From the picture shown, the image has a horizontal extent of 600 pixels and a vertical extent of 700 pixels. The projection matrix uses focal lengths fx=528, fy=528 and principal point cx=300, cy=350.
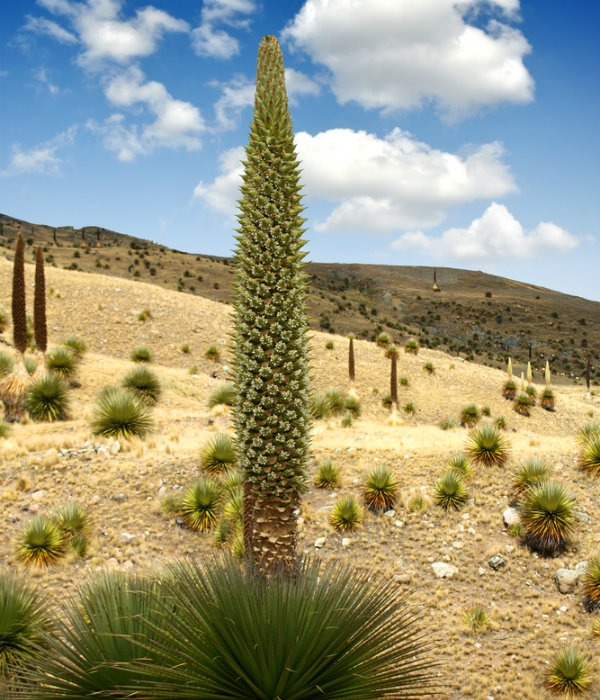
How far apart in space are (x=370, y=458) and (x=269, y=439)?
436 inches

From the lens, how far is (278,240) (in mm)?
4520

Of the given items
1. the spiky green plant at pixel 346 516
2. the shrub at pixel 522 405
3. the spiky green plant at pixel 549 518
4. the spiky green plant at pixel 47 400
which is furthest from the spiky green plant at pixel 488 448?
the shrub at pixel 522 405

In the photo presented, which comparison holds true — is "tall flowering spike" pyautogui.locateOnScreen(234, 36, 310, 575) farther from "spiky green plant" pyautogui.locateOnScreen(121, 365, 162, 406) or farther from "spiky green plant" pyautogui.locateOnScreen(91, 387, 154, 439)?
"spiky green plant" pyautogui.locateOnScreen(121, 365, 162, 406)

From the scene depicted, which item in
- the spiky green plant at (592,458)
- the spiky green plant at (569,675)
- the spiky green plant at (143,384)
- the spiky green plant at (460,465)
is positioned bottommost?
the spiky green plant at (569,675)

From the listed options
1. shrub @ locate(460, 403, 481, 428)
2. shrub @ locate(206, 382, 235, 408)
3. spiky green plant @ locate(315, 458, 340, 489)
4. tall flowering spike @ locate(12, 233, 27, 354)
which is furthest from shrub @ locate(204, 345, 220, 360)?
spiky green plant @ locate(315, 458, 340, 489)

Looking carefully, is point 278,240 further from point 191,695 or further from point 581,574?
point 581,574

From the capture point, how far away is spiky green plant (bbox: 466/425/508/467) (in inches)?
545

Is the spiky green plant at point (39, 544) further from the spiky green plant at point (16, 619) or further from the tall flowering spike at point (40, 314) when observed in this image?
the tall flowering spike at point (40, 314)

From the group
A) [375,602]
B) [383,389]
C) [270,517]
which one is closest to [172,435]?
[270,517]

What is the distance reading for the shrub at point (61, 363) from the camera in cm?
2280

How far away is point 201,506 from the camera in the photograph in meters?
11.8

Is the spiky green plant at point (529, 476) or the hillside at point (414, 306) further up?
the hillside at point (414, 306)

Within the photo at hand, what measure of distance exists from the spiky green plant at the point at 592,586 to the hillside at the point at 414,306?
42020 mm

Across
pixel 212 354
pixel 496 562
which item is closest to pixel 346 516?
pixel 496 562
